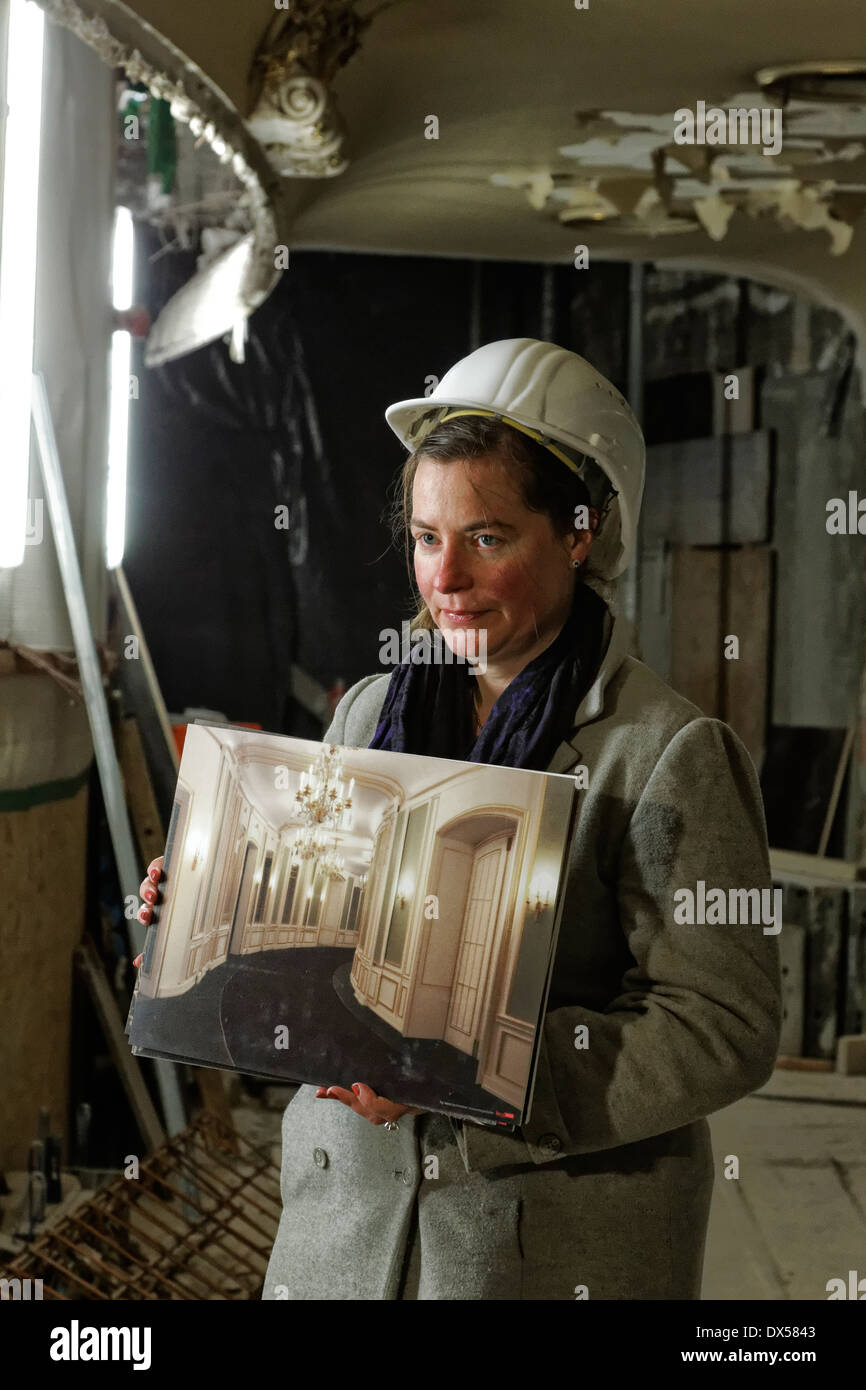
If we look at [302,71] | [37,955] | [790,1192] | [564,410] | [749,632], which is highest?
[302,71]

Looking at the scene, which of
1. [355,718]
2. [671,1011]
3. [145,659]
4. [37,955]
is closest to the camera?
[671,1011]

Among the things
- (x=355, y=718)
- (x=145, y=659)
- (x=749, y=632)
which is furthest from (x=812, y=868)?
(x=355, y=718)

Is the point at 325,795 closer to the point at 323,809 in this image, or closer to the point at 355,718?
the point at 323,809

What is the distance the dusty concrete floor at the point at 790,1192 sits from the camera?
2.89 metres

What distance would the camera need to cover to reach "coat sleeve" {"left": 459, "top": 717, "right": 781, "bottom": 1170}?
1.14 metres

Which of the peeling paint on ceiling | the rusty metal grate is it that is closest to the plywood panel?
the rusty metal grate

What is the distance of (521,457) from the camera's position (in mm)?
1231

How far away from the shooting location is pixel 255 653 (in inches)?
133

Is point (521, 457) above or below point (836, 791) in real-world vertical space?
above

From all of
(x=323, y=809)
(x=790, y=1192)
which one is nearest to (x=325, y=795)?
(x=323, y=809)

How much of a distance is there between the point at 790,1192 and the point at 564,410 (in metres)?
2.69

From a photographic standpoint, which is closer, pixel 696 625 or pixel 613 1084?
pixel 613 1084

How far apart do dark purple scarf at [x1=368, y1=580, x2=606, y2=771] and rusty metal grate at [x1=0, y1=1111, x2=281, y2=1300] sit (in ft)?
5.06

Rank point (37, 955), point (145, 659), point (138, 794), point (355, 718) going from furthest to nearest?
point (145, 659) < point (138, 794) < point (37, 955) < point (355, 718)
